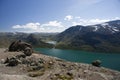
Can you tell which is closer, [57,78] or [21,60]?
[57,78]

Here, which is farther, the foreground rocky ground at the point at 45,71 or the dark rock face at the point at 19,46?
→ the dark rock face at the point at 19,46

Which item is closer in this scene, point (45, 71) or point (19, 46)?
point (45, 71)

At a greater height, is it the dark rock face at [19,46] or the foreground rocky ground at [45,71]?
the dark rock face at [19,46]

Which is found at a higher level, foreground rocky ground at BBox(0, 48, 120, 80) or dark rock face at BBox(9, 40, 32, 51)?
dark rock face at BBox(9, 40, 32, 51)

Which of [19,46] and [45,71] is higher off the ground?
[19,46]

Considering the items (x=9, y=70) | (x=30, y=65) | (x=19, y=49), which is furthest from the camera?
(x=19, y=49)

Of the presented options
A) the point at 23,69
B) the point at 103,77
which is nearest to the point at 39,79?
the point at 23,69

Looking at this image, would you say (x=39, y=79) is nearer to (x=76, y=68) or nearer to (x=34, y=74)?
(x=34, y=74)

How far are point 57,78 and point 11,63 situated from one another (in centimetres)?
1222

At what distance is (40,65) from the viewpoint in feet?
130

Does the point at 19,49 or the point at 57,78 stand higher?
the point at 19,49

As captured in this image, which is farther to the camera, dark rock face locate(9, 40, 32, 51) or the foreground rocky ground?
dark rock face locate(9, 40, 32, 51)

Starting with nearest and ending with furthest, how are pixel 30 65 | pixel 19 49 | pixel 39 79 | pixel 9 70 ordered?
pixel 39 79
pixel 9 70
pixel 30 65
pixel 19 49

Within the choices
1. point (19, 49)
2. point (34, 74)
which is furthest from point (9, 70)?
point (19, 49)
